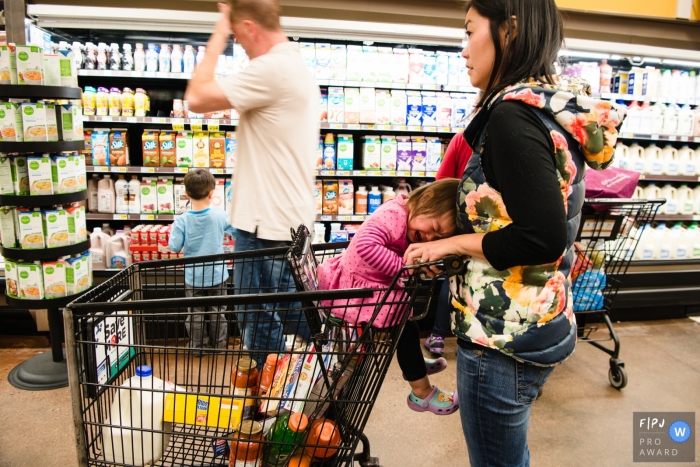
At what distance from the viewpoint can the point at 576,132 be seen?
1124 millimetres

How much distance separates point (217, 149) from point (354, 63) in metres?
1.22

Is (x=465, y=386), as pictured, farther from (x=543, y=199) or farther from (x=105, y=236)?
(x=105, y=236)

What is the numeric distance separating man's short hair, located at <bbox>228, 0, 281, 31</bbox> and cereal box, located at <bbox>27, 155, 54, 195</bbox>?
5.27 feet

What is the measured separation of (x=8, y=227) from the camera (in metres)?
3.00

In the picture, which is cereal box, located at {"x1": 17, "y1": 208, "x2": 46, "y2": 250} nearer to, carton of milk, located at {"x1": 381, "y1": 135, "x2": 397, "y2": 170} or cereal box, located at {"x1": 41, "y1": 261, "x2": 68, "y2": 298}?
cereal box, located at {"x1": 41, "y1": 261, "x2": 68, "y2": 298}

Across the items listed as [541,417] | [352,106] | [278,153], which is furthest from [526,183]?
[352,106]

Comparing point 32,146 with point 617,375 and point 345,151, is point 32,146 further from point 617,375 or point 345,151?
point 617,375

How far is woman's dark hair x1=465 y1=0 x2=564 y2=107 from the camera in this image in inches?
45.0

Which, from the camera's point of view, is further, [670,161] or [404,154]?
[670,161]

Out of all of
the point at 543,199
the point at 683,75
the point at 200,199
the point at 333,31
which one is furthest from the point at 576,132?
the point at 683,75

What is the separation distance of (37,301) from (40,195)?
2.03ft

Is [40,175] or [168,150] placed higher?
[168,150]

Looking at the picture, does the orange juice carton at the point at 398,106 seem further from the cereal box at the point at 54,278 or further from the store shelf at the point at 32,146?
the cereal box at the point at 54,278

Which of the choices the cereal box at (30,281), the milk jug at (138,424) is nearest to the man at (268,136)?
the milk jug at (138,424)
